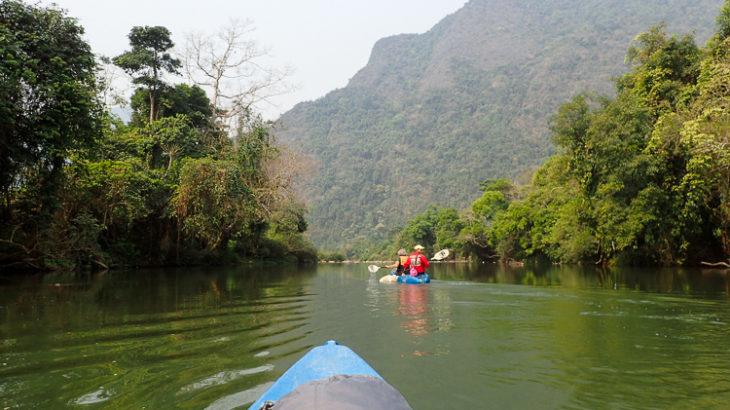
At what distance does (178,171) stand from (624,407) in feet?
83.1

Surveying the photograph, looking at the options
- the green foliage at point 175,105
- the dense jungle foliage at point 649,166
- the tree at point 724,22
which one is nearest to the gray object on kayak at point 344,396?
the dense jungle foliage at point 649,166

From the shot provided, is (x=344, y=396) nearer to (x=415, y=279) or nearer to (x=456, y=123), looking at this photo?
(x=415, y=279)

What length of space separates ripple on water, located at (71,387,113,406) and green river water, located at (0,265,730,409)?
24 millimetres

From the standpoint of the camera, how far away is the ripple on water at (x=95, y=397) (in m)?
4.21

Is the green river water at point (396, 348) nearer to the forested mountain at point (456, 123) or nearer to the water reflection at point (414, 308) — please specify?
the water reflection at point (414, 308)

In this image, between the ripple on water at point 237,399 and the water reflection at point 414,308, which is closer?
the ripple on water at point 237,399

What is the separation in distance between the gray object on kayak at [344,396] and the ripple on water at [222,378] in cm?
227

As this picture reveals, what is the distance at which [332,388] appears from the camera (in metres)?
2.70

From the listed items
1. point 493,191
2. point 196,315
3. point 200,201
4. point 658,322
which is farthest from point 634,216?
point 493,191

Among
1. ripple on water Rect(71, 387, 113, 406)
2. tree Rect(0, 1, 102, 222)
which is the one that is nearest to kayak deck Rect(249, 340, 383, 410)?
ripple on water Rect(71, 387, 113, 406)

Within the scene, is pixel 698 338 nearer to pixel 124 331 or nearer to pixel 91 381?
pixel 91 381

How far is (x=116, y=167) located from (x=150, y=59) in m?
11.4

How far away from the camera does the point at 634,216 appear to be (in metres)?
24.8

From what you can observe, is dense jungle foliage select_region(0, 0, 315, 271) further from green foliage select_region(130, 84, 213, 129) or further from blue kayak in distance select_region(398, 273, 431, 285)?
blue kayak in distance select_region(398, 273, 431, 285)
